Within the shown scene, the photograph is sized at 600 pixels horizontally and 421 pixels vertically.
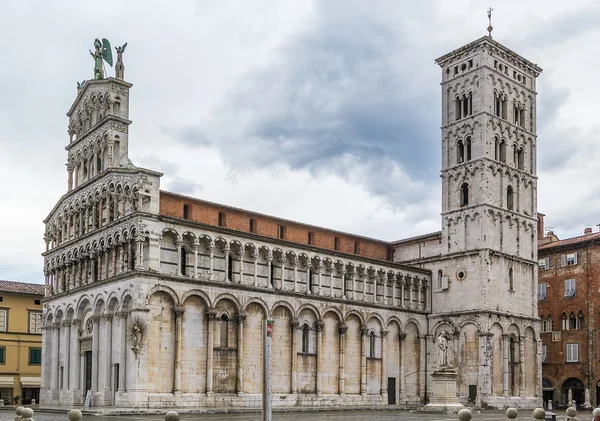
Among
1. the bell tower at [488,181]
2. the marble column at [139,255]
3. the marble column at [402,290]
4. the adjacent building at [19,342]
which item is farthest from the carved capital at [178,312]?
the adjacent building at [19,342]

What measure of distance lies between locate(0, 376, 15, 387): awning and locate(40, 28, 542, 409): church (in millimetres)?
12916

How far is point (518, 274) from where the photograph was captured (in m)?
58.7

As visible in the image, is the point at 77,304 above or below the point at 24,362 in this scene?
above

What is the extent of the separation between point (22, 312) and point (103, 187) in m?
22.6

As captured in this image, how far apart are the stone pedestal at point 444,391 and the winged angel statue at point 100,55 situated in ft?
93.0

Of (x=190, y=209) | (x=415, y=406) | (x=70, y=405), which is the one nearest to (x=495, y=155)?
(x=415, y=406)

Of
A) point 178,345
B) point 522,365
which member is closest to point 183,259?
point 178,345

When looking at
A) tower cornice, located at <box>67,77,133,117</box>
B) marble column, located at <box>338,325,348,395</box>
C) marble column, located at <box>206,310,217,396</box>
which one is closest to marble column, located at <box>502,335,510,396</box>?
marble column, located at <box>338,325,348,395</box>

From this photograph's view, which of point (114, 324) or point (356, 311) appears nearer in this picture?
point (114, 324)

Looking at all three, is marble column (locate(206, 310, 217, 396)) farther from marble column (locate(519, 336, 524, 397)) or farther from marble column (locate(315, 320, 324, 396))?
marble column (locate(519, 336, 524, 397))

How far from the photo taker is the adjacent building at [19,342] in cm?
6178

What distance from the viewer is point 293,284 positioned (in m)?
50.2

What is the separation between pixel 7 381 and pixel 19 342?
10.6ft

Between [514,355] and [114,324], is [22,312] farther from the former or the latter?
[514,355]
